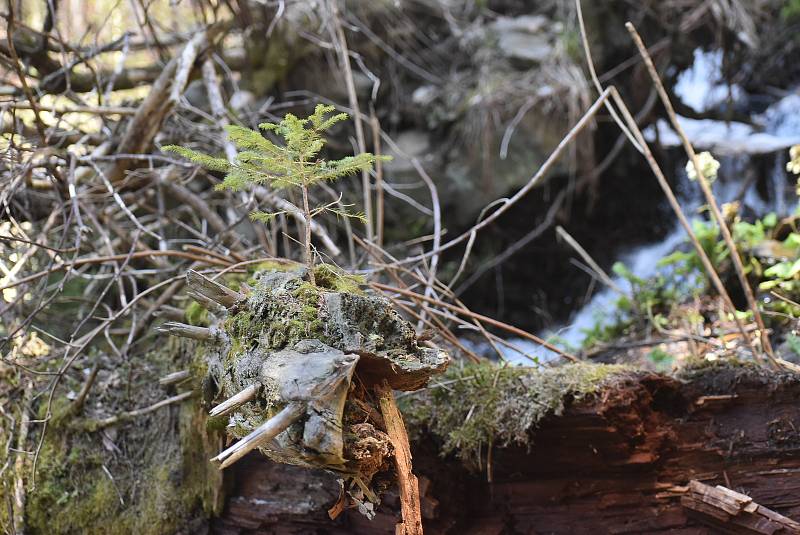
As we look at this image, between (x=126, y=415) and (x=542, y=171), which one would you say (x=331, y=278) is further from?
(x=126, y=415)

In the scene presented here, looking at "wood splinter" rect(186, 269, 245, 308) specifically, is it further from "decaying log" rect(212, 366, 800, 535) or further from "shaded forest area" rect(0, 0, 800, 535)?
"decaying log" rect(212, 366, 800, 535)

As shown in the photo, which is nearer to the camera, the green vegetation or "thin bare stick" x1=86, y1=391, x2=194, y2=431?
"thin bare stick" x1=86, y1=391, x2=194, y2=431

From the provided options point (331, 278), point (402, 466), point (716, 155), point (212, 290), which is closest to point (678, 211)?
point (331, 278)

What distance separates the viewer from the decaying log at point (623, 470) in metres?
2.60

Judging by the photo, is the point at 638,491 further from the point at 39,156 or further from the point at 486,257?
the point at 486,257

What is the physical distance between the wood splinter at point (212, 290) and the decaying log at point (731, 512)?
186cm

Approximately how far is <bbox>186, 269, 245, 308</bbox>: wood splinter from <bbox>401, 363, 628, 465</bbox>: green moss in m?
0.91

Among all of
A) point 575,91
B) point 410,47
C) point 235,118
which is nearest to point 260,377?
point 235,118

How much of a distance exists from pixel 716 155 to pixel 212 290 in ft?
19.3

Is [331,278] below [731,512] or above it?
above

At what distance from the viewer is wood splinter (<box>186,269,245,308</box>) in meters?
2.17

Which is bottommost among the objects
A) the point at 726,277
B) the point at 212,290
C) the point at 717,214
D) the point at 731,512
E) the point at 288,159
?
the point at 731,512

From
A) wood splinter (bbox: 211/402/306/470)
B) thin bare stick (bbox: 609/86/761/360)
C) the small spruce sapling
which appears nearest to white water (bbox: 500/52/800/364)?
thin bare stick (bbox: 609/86/761/360)

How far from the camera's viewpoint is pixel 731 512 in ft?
8.09
